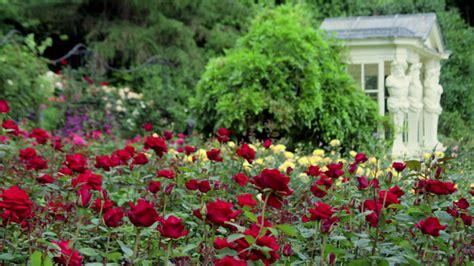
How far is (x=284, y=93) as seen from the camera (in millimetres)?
6617

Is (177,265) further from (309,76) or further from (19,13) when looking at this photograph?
(19,13)

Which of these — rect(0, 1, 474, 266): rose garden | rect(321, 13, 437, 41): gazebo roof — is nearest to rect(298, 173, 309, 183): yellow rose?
rect(0, 1, 474, 266): rose garden

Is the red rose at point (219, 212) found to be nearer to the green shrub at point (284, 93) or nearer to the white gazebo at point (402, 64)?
the green shrub at point (284, 93)

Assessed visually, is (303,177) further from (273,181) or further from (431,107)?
(431,107)

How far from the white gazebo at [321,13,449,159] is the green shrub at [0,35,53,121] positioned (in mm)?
3184

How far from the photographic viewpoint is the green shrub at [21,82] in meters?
7.52

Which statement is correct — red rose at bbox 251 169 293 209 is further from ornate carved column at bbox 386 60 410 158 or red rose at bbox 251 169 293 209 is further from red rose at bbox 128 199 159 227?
ornate carved column at bbox 386 60 410 158

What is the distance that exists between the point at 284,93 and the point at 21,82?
9.30 feet

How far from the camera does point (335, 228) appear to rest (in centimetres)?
213

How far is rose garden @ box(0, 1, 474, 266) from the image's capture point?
68.4 inches

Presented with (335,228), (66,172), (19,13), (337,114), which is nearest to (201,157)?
(66,172)

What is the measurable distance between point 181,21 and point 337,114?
857 centimetres

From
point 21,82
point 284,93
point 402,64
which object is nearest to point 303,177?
point 284,93

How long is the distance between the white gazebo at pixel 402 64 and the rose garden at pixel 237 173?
222 mm
